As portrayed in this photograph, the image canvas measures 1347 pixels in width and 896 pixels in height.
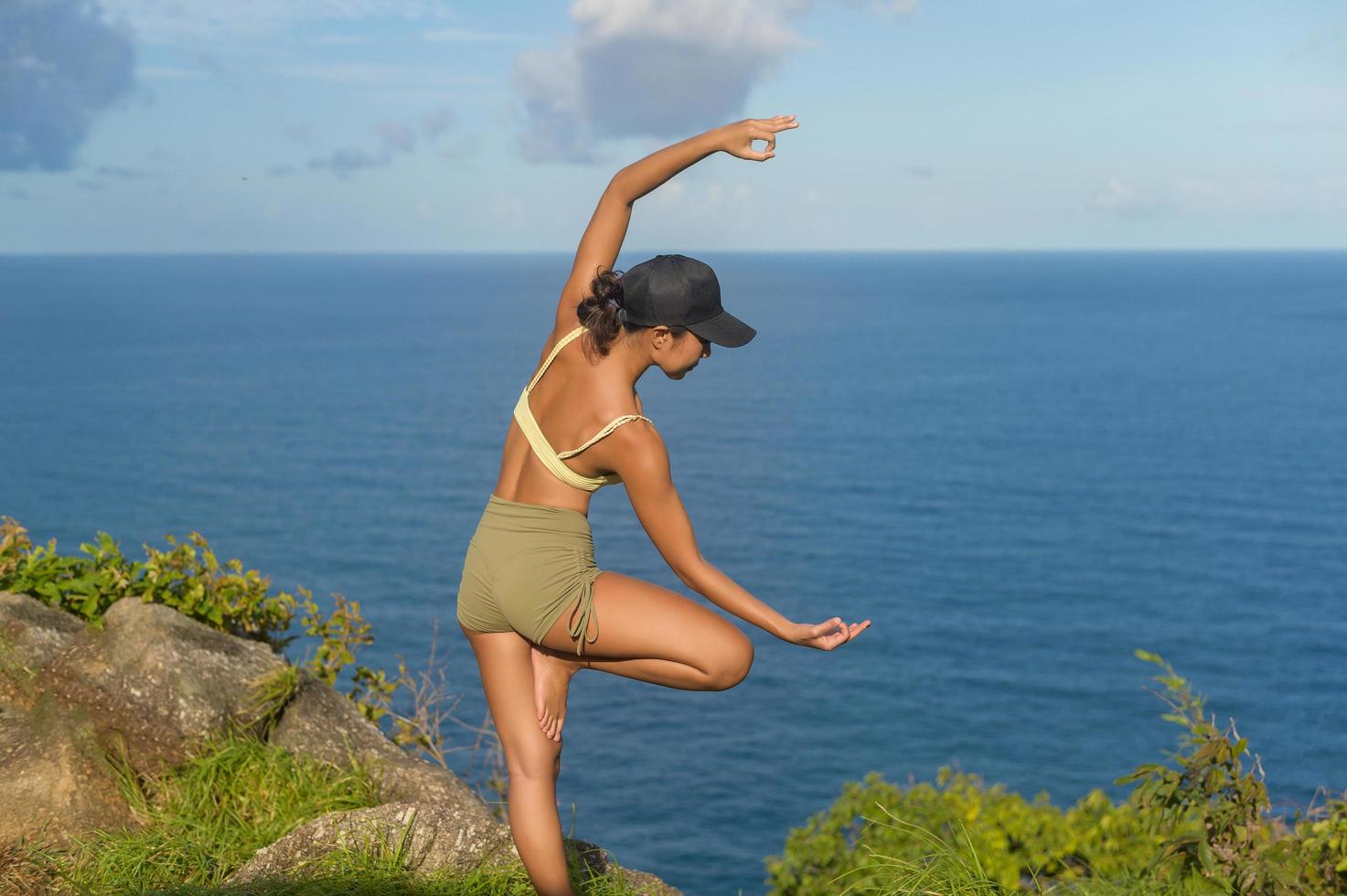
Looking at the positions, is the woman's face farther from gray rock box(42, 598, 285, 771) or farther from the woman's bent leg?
gray rock box(42, 598, 285, 771)

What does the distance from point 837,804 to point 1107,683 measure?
43.0m

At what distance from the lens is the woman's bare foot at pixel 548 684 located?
15.6ft

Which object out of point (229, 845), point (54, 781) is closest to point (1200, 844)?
point (229, 845)

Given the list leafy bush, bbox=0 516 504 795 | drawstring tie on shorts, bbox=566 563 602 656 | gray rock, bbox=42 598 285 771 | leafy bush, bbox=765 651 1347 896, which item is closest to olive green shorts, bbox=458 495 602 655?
drawstring tie on shorts, bbox=566 563 602 656

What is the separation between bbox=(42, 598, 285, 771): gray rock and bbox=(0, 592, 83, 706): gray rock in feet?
0.33

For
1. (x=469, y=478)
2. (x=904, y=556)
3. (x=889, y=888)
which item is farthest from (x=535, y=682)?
(x=469, y=478)

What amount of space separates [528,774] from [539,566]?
905mm

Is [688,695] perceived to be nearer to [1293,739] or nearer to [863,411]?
[1293,739]

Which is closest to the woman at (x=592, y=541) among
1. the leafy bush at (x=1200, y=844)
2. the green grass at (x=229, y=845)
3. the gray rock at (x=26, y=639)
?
the green grass at (x=229, y=845)

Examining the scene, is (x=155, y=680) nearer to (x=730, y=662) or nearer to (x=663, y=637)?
(x=663, y=637)

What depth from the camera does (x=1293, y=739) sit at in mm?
48250

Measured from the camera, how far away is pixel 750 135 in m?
4.64

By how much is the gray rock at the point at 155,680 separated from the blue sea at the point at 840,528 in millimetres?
13614

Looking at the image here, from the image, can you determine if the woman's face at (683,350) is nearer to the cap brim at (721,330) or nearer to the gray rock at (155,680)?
the cap brim at (721,330)
